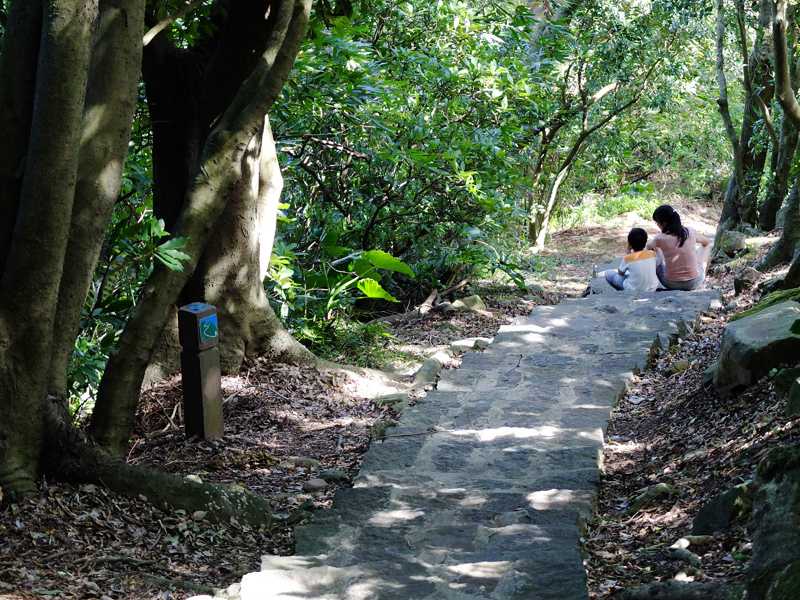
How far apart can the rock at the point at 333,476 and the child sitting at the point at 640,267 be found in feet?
17.5

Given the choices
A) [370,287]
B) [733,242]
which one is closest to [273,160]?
[370,287]

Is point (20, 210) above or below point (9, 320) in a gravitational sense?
above

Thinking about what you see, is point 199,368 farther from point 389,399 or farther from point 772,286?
point 772,286

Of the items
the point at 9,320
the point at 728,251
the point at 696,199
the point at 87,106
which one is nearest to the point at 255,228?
the point at 87,106

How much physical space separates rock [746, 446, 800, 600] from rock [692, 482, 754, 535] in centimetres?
12

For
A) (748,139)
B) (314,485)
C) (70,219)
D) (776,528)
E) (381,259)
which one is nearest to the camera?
(776,528)

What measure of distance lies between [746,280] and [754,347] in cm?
435

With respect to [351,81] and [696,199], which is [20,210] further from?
[696,199]

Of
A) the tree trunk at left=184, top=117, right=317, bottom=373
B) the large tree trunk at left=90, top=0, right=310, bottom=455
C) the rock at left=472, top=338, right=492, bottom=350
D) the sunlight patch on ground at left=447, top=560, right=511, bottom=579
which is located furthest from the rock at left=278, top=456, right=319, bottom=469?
the rock at left=472, top=338, right=492, bottom=350

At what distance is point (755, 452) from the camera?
12.6ft

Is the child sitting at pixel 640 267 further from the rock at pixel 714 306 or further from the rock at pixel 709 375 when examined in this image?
the rock at pixel 709 375

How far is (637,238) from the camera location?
9.13 m

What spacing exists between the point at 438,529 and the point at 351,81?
4880mm

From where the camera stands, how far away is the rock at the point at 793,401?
391cm
